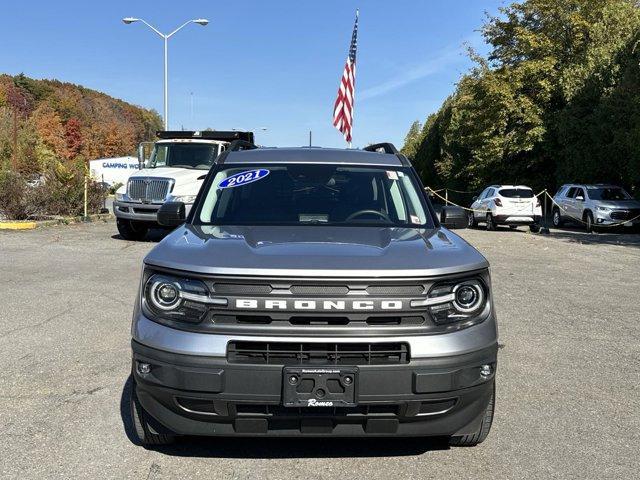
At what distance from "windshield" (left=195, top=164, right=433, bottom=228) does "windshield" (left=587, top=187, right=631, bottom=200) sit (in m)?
20.2

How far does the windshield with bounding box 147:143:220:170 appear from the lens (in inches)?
627

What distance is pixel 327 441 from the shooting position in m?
3.84

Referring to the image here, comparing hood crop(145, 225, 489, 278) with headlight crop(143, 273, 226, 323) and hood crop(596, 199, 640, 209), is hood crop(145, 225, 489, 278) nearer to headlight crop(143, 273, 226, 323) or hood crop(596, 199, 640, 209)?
headlight crop(143, 273, 226, 323)

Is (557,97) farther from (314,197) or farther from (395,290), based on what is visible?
(395,290)

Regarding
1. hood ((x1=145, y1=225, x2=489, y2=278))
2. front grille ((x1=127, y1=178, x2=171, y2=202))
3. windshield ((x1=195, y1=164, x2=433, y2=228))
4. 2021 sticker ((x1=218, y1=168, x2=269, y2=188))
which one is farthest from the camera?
front grille ((x1=127, y1=178, x2=171, y2=202))

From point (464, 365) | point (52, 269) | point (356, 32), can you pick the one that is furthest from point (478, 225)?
point (464, 365)

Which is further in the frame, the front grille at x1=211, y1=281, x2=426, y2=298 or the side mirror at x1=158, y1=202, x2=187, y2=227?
the side mirror at x1=158, y1=202, x2=187, y2=227

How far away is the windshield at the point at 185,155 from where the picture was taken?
52.2 feet

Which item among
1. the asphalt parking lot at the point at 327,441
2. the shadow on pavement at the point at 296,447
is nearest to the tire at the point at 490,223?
the asphalt parking lot at the point at 327,441

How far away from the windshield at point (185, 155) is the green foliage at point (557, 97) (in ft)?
51.8

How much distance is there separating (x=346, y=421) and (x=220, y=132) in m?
13.8

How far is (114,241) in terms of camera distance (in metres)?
15.4

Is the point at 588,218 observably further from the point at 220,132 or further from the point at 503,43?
the point at 503,43

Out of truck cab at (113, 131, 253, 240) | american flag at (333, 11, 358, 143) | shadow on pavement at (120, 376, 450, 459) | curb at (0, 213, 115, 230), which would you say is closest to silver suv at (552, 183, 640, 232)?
american flag at (333, 11, 358, 143)
